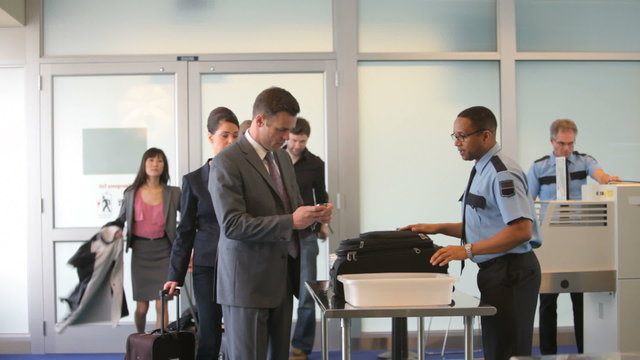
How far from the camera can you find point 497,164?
276 centimetres

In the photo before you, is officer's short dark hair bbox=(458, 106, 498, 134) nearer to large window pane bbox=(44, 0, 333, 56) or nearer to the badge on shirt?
the badge on shirt

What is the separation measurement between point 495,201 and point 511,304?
42 cm

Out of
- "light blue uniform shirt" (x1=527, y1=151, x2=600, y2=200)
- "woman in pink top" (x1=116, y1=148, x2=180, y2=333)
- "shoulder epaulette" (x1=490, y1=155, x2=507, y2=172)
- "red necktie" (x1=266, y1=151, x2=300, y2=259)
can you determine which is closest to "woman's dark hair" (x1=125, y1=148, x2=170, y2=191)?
"woman in pink top" (x1=116, y1=148, x2=180, y2=333)

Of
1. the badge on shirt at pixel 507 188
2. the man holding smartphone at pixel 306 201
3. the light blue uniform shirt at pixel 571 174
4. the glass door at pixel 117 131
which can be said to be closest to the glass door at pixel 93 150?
the glass door at pixel 117 131

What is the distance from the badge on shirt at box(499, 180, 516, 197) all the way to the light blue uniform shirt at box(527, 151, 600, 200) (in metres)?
2.22

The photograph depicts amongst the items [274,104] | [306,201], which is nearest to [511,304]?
[274,104]

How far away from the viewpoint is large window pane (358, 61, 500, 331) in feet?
17.6

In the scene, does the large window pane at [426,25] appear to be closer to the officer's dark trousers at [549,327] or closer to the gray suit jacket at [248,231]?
the officer's dark trousers at [549,327]

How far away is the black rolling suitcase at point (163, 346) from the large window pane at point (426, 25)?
2.87 meters

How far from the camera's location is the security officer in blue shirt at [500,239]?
8.73 ft

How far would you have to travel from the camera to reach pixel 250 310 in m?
2.49

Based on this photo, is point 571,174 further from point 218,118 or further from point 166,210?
point 166,210

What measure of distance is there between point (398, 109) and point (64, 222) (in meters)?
2.75

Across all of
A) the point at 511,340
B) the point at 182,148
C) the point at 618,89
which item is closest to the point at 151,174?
the point at 182,148
